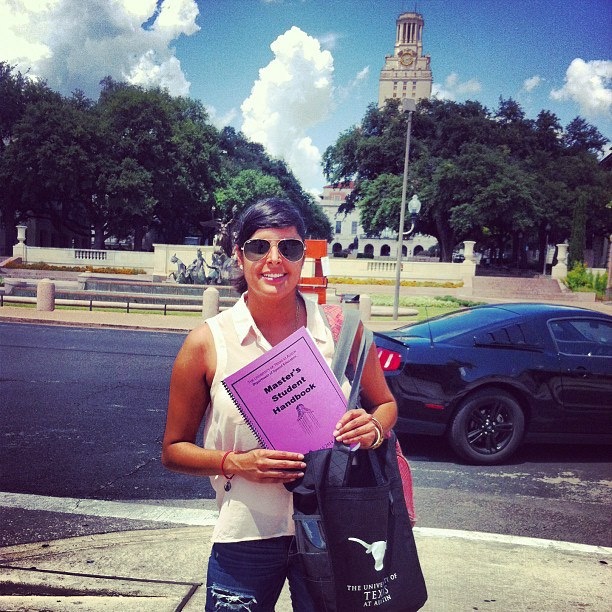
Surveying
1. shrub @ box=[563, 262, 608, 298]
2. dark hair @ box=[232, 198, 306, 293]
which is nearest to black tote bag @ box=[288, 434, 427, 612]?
dark hair @ box=[232, 198, 306, 293]

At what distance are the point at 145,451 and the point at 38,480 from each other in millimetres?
1116

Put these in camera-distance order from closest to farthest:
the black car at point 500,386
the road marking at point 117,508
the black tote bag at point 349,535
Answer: the black tote bag at point 349,535 < the road marking at point 117,508 < the black car at point 500,386

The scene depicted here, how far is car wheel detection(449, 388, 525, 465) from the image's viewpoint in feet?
19.4

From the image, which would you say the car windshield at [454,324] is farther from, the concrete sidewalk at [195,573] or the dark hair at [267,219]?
the dark hair at [267,219]

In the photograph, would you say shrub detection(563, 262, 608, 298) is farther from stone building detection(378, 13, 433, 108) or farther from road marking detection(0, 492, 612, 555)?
stone building detection(378, 13, 433, 108)

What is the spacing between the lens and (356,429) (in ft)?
5.46

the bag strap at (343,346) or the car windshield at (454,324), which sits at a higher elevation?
the bag strap at (343,346)

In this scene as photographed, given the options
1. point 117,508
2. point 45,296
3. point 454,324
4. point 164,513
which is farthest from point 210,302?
point 164,513

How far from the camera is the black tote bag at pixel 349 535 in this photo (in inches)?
64.2

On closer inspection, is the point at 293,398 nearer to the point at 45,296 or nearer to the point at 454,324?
the point at 454,324

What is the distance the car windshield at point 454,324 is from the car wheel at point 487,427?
66 cm

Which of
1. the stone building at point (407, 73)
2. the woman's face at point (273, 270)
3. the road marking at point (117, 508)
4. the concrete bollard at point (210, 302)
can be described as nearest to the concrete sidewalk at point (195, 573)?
the road marking at point (117, 508)

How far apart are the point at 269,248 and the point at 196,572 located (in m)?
2.35

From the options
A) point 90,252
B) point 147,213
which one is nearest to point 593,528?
point 90,252
